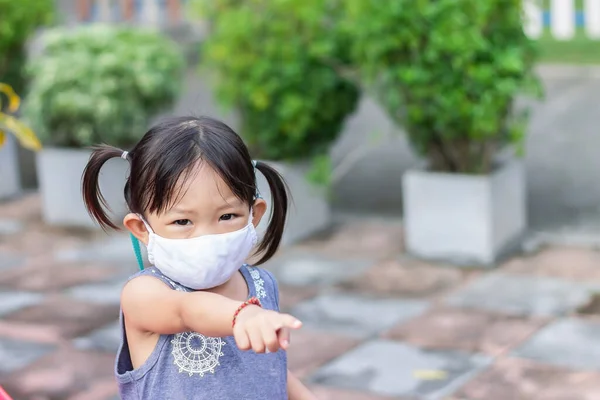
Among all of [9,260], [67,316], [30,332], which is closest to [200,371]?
[30,332]

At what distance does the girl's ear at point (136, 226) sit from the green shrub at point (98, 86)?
4879 millimetres

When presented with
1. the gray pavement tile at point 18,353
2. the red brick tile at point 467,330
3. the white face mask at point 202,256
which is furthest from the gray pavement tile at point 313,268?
the white face mask at point 202,256

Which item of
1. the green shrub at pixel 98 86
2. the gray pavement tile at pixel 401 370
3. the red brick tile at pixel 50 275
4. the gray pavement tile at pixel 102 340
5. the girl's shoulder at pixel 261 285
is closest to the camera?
the girl's shoulder at pixel 261 285

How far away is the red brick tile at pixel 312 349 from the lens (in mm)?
4473

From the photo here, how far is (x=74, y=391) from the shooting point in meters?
4.31

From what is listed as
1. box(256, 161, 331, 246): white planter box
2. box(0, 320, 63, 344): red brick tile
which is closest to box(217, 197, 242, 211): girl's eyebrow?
box(0, 320, 63, 344): red brick tile

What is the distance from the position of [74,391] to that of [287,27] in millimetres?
2757

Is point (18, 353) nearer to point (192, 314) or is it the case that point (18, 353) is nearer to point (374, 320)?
point (374, 320)

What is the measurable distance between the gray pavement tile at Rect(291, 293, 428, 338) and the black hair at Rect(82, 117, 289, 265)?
113 inches

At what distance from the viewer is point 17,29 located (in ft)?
26.6

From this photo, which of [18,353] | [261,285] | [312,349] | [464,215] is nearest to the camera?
[261,285]

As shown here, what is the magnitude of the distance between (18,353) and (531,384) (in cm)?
235

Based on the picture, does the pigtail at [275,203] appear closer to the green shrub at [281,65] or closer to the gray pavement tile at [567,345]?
the gray pavement tile at [567,345]

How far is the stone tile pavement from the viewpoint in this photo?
4.24 meters
